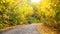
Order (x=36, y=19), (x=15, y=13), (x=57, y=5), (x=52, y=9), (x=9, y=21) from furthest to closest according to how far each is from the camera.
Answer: (x=36, y=19) → (x=15, y=13) → (x=9, y=21) → (x=52, y=9) → (x=57, y=5)

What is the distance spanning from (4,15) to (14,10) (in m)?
4.71

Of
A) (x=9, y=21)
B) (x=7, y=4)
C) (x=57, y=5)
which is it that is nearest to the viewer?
(x=57, y=5)

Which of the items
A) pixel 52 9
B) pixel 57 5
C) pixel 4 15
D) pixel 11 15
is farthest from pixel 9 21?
pixel 57 5

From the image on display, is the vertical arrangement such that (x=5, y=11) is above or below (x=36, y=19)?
above

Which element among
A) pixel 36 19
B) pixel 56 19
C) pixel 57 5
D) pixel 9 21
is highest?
pixel 57 5

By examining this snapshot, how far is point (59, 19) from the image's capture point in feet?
54.9

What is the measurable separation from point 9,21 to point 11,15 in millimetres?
1301

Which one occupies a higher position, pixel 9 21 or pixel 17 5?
pixel 17 5

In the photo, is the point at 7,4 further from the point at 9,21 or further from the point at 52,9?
the point at 52,9

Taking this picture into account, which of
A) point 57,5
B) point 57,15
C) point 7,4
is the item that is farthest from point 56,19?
point 7,4

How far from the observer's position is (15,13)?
2955cm

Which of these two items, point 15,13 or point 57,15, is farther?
point 15,13

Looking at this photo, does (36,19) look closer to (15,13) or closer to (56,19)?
(15,13)

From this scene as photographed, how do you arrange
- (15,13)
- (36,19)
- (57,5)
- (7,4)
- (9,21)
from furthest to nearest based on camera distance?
(36,19) < (15,13) < (9,21) < (7,4) < (57,5)
